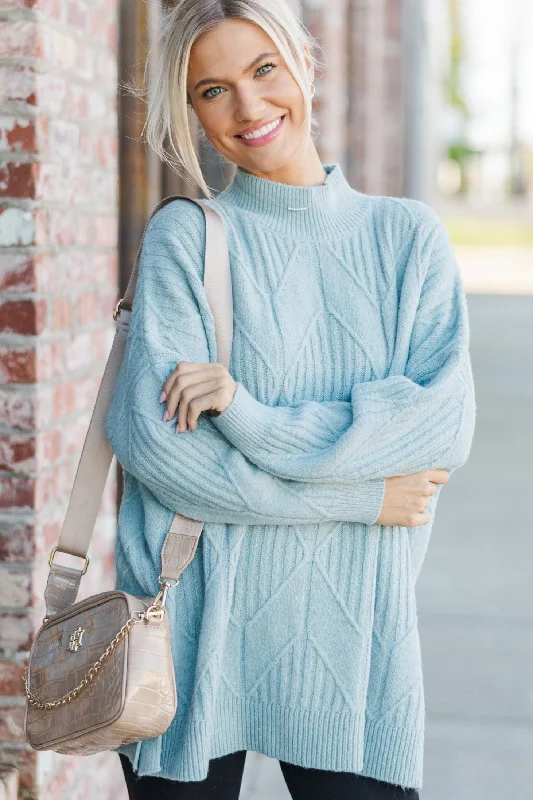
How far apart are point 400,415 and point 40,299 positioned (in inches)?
36.6

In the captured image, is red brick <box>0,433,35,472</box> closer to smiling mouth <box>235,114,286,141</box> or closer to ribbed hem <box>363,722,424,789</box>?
smiling mouth <box>235,114,286,141</box>

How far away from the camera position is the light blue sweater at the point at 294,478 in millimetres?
2014

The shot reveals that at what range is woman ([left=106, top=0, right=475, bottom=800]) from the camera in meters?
2.01

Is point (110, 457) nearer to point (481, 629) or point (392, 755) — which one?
point (392, 755)

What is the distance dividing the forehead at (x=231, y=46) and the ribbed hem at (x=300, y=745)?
109 cm

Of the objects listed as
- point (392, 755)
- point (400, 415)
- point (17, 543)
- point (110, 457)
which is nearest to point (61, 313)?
point (17, 543)

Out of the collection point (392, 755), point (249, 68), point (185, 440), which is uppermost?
point (249, 68)

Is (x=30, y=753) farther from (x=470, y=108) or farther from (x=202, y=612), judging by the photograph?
(x=470, y=108)

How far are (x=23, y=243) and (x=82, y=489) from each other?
0.65 meters

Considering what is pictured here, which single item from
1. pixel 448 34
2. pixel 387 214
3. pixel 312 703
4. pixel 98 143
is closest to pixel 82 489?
pixel 312 703

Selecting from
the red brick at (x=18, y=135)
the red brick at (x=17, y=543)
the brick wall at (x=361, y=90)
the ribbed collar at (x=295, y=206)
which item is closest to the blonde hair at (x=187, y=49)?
the ribbed collar at (x=295, y=206)

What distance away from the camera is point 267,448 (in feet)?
6.59

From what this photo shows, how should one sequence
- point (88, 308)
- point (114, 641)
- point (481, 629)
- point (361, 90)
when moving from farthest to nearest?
1. point (361, 90)
2. point (481, 629)
3. point (88, 308)
4. point (114, 641)

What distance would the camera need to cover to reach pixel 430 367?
6.93 ft
